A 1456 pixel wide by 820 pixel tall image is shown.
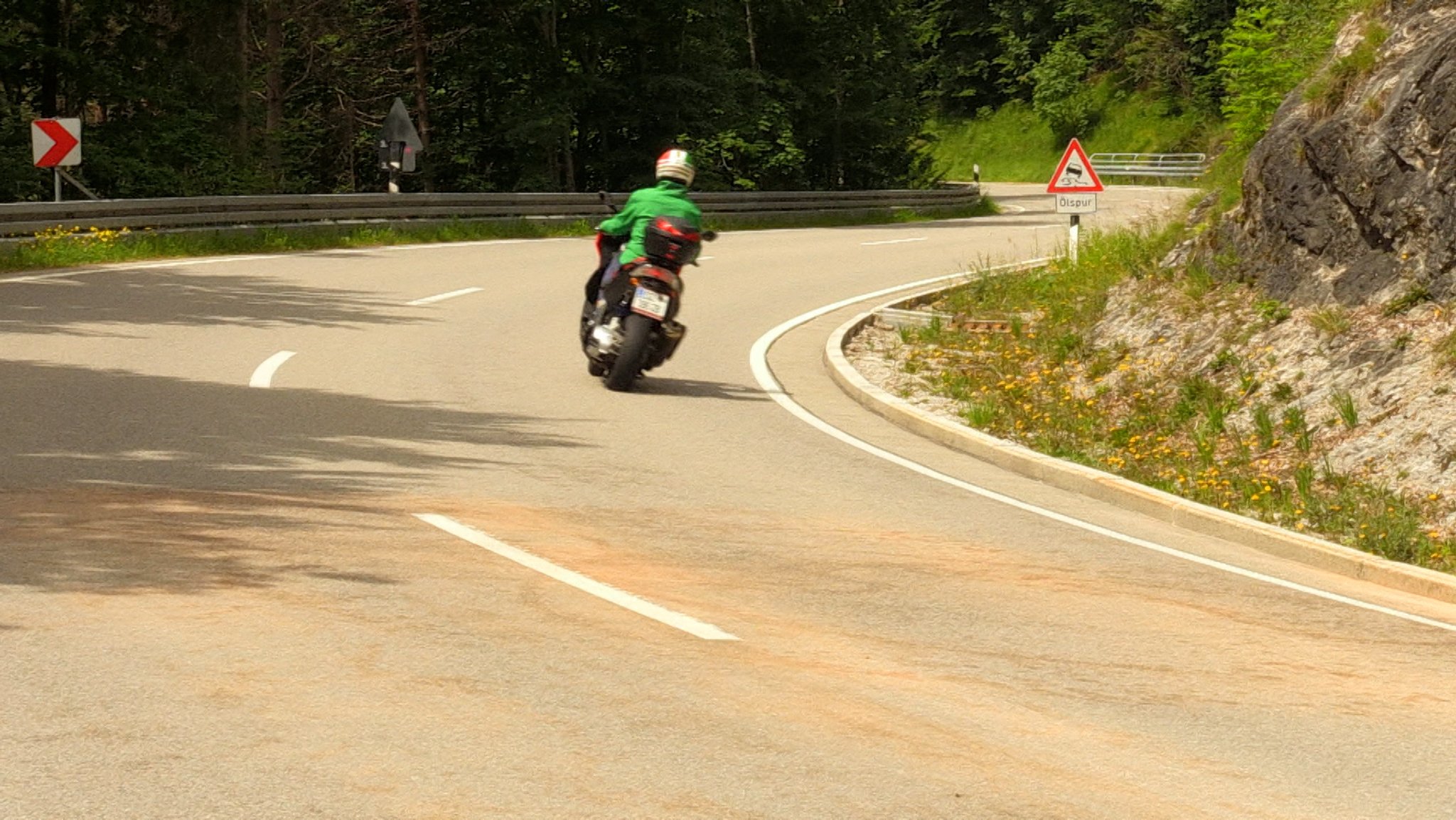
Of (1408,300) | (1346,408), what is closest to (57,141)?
(1408,300)

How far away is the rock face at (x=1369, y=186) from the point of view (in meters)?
13.5

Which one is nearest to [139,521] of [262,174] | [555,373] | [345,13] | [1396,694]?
[1396,694]

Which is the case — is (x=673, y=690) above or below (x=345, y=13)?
below

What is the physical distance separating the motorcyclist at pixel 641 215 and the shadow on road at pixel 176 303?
3.98m

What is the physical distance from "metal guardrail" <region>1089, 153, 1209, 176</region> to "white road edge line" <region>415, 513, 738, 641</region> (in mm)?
54562

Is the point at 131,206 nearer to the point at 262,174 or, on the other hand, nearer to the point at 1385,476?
the point at 262,174

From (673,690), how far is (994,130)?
78.2 m

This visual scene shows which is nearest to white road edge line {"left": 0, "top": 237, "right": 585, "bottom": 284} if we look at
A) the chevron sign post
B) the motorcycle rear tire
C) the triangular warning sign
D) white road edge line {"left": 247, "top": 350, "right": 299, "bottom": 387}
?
the chevron sign post

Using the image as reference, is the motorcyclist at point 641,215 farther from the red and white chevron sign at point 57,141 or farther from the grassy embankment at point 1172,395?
the red and white chevron sign at point 57,141

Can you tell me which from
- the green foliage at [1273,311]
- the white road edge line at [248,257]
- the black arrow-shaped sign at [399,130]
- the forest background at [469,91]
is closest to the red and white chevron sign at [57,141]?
the white road edge line at [248,257]

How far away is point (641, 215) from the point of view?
13930 mm

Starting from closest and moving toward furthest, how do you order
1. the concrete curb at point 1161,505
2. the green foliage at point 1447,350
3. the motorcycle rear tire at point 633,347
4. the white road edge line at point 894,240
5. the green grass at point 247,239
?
1. the concrete curb at point 1161,505
2. the green foliage at point 1447,350
3. the motorcycle rear tire at point 633,347
4. the green grass at point 247,239
5. the white road edge line at point 894,240

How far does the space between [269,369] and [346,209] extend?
15010 mm

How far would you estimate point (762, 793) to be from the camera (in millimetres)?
5004
